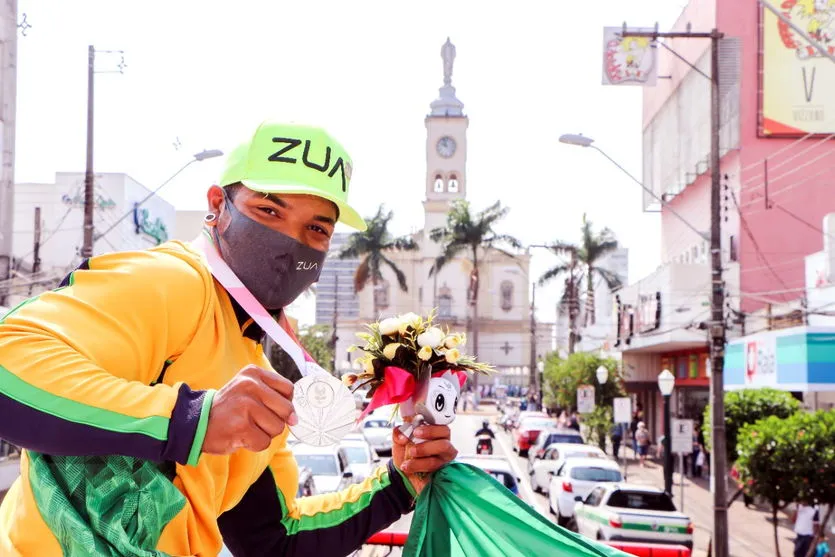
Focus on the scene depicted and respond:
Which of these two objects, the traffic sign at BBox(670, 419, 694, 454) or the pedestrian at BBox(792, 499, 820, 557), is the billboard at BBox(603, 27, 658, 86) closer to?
the traffic sign at BBox(670, 419, 694, 454)

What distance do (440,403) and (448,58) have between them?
299 feet

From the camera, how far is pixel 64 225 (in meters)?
42.4

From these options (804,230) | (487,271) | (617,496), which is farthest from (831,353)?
(487,271)

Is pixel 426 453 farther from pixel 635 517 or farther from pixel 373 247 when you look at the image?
pixel 373 247

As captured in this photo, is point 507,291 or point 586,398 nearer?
point 586,398

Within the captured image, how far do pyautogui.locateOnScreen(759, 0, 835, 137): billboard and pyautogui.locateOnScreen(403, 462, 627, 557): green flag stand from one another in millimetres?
37001

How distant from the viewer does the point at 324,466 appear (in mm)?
18328

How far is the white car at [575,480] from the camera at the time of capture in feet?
67.7

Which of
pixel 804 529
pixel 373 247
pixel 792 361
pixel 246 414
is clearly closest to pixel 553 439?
pixel 792 361

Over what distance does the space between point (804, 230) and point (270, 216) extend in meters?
37.8

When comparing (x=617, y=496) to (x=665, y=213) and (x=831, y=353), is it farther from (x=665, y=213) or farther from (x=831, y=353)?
(x=665, y=213)

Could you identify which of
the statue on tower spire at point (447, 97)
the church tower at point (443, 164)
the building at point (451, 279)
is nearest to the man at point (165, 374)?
the building at point (451, 279)

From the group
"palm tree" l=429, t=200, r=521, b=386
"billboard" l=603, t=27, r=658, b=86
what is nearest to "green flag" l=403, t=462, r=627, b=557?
"billboard" l=603, t=27, r=658, b=86

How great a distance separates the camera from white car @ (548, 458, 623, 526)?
20.6 meters
